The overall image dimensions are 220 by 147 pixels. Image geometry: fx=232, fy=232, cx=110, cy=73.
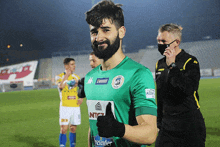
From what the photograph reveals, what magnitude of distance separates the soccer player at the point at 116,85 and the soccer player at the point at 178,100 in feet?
3.78

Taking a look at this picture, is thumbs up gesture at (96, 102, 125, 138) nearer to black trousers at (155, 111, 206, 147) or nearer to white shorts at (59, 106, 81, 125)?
black trousers at (155, 111, 206, 147)

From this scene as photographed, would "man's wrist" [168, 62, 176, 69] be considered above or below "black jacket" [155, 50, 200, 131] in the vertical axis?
above

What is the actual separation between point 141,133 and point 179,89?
4.96 ft

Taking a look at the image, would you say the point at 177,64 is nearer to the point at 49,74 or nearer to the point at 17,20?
the point at 49,74

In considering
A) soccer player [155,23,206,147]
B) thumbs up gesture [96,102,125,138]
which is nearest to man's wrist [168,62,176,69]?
soccer player [155,23,206,147]

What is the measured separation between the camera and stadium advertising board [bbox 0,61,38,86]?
134 ft

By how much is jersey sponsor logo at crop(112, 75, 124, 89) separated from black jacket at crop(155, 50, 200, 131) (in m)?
1.20

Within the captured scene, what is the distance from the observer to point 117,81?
67.1 inches

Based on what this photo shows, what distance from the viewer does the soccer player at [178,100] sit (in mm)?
2715

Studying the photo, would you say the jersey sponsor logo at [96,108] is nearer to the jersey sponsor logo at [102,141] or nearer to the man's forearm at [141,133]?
the jersey sponsor logo at [102,141]

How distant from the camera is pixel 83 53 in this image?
159 ft

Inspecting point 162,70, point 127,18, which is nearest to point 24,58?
point 127,18

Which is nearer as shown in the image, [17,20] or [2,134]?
[2,134]

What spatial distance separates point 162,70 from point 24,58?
156 ft
